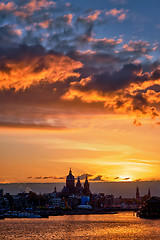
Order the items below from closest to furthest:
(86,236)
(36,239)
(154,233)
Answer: (36,239)
(86,236)
(154,233)

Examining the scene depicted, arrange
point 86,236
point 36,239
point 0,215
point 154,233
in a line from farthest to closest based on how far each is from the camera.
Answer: point 0,215 < point 154,233 < point 86,236 < point 36,239

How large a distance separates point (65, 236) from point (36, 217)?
308 feet

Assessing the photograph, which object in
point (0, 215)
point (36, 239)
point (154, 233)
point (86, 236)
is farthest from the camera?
point (0, 215)

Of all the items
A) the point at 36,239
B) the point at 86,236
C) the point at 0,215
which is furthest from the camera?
the point at 0,215

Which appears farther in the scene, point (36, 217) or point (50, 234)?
point (36, 217)

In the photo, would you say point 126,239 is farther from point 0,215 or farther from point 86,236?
point 0,215

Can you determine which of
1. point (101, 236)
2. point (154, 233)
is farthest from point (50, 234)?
point (154, 233)

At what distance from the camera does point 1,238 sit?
103 meters

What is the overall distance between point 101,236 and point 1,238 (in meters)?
26.3

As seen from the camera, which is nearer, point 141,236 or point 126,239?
point 126,239

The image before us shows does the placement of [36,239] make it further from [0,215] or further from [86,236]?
[0,215]

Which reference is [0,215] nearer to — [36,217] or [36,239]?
[36,217]

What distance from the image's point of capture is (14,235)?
109 metres

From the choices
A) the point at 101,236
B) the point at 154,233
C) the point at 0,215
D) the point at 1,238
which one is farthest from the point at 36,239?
the point at 0,215
